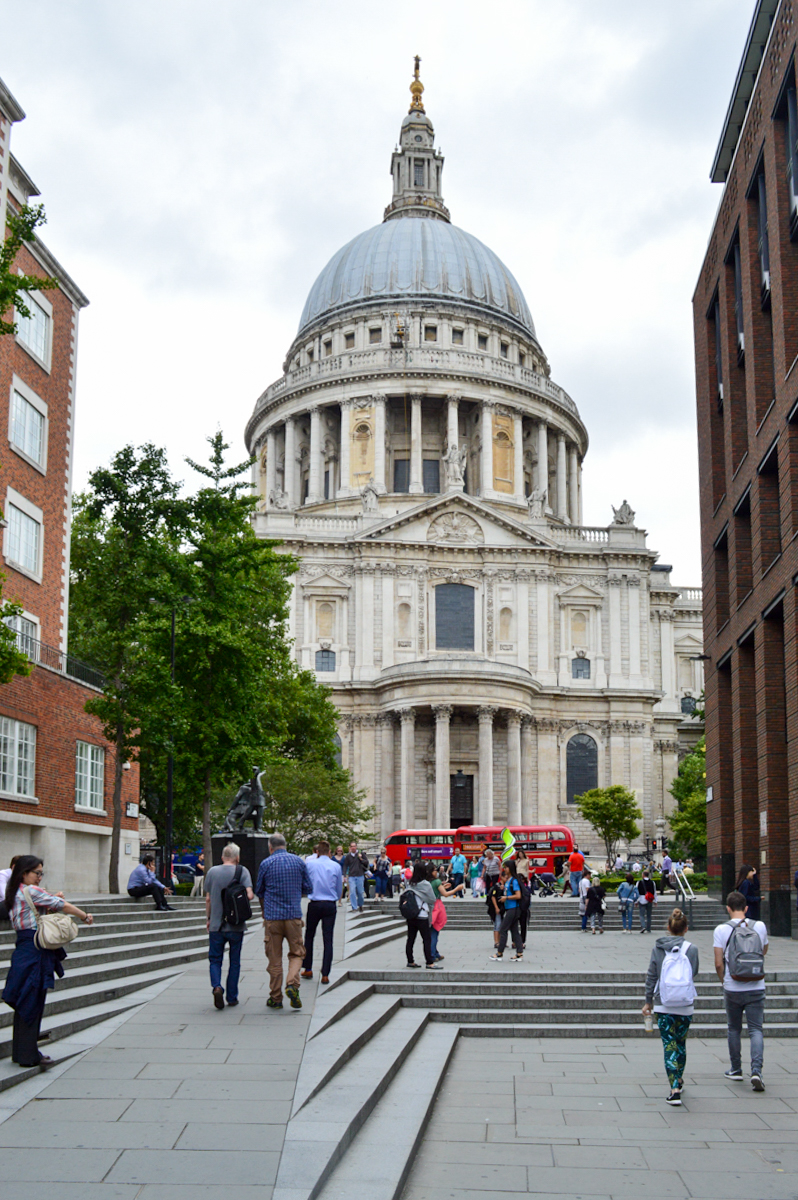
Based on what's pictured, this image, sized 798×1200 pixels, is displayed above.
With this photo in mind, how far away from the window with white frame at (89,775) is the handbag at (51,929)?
787 inches

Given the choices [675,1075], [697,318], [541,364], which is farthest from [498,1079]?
[541,364]

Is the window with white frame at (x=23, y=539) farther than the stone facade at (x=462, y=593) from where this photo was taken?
No

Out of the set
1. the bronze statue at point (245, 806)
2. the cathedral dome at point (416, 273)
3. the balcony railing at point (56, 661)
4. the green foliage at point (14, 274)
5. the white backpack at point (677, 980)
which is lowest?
the white backpack at point (677, 980)

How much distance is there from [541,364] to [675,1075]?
306 feet

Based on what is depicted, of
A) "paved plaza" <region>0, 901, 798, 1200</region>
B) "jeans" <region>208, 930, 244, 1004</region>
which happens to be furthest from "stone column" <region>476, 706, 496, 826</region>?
"jeans" <region>208, 930, 244, 1004</region>

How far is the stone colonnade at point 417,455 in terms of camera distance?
3396 inches

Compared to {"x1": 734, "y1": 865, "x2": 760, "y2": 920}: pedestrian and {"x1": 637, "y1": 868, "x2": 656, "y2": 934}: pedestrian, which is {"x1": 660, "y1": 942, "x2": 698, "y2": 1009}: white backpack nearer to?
{"x1": 734, "y1": 865, "x2": 760, "y2": 920}: pedestrian

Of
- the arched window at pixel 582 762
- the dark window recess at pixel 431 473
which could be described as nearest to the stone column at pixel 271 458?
the dark window recess at pixel 431 473

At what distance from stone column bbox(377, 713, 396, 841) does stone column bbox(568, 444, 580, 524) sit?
93.3 ft

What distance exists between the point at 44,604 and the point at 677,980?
22.7m

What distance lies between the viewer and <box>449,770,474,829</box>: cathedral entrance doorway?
70438 mm

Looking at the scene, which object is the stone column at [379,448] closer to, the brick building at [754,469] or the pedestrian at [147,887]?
the brick building at [754,469]

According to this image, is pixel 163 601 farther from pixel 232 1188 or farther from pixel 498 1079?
pixel 232 1188

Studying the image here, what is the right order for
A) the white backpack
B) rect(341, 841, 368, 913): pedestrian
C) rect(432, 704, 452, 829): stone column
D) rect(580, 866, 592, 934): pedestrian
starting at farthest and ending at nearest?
rect(432, 704, 452, 829): stone column → rect(341, 841, 368, 913): pedestrian → rect(580, 866, 592, 934): pedestrian → the white backpack
